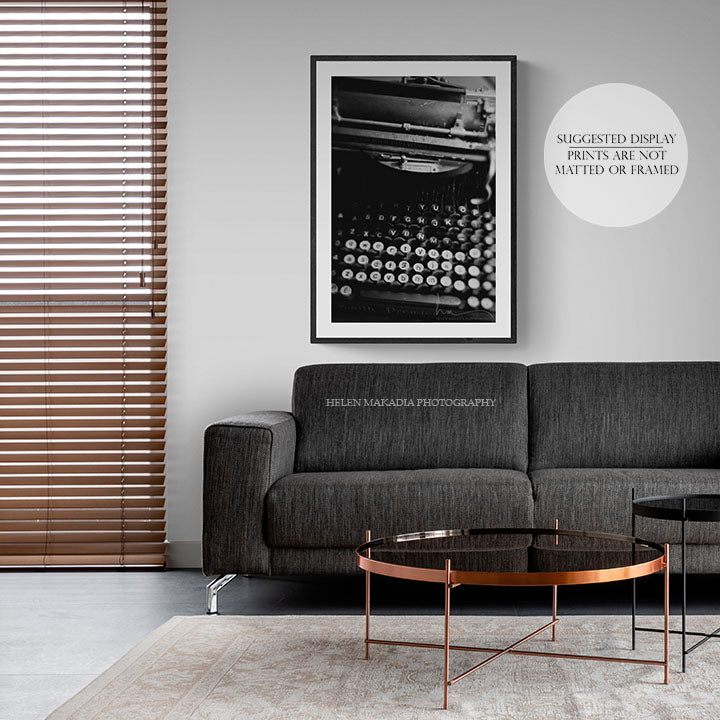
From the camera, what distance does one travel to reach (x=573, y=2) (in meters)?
4.02

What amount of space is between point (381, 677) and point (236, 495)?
0.99 metres

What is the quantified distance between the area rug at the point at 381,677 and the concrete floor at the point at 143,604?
0.61 feet

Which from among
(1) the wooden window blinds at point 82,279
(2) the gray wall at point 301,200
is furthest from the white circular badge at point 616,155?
(1) the wooden window blinds at point 82,279

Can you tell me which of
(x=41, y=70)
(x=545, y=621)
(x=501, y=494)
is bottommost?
(x=545, y=621)

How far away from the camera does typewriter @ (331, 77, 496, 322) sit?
3998 mm

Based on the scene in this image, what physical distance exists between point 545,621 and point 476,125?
2082 millimetres

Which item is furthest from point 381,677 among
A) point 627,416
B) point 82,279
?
point 82,279

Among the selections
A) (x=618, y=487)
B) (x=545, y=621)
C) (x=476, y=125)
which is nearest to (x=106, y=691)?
(x=545, y=621)

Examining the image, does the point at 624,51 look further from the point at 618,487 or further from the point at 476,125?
the point at 618,487

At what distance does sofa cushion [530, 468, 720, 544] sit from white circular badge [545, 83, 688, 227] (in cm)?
133

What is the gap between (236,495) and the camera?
3.09m

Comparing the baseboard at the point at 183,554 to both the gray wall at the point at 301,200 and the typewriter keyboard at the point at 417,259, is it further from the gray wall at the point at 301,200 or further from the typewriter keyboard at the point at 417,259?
the typewriter keyboard at the point at 417,259

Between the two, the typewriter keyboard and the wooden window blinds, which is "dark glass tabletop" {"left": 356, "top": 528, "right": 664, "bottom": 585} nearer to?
the typewriter keyboard

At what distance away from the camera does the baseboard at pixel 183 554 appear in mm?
3996
